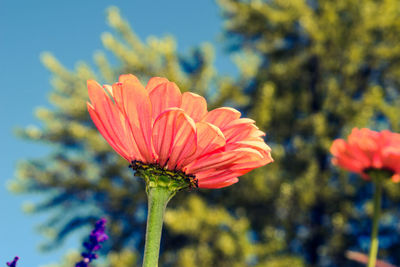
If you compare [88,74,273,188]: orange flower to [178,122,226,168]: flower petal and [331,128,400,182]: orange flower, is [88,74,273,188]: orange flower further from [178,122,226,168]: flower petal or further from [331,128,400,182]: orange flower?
[331,128,400,182]: orange flower

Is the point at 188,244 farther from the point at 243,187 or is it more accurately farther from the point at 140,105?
the point at 140,105

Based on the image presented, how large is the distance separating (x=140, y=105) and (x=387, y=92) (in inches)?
450

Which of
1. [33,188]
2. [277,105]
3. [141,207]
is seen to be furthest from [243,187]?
[33,188]

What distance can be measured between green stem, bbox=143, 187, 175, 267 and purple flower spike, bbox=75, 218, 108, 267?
0.35 feet

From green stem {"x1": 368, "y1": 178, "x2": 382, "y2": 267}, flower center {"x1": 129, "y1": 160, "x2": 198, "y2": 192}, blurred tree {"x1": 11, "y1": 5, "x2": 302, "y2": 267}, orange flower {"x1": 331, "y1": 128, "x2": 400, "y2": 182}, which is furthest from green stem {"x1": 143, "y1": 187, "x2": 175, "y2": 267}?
blurred tree {"x1": 11, "y1": 5, "x2": 302, "y2": 267}

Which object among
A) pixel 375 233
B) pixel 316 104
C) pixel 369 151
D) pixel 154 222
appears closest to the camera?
pixel 154 222

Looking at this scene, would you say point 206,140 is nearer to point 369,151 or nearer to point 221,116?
point 221,116

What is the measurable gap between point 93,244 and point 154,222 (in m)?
0.14

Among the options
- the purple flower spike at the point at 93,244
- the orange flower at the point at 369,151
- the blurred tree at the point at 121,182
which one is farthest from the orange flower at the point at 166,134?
the blurred tree at the point at 121,182

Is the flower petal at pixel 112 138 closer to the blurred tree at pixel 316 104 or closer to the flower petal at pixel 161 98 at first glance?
the flower petal at pixel 161 98

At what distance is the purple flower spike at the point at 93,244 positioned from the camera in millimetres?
654

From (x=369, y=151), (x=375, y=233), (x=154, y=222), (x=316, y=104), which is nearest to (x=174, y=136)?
(x=154, y=222)

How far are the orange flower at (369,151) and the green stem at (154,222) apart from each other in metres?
0.91

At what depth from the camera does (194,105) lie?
0.73 m
